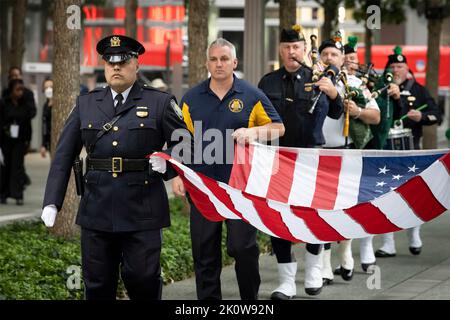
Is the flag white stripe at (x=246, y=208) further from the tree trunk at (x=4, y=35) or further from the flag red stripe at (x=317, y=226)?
the tree trunk at (x=4, y=35)

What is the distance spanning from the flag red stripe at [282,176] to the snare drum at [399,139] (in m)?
3.32

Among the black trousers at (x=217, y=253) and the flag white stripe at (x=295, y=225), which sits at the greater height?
the flag white stripe at (x=295, y=225)

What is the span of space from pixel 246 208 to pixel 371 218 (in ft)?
2.72

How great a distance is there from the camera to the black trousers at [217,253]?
9609 millimetres

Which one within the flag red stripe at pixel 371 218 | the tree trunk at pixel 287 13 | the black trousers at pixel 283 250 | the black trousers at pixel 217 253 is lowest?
the black trousers at pixel 283 250

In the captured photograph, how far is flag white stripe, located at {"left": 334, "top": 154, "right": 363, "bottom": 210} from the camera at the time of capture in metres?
10.1

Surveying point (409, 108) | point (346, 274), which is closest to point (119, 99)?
point (346, 274)

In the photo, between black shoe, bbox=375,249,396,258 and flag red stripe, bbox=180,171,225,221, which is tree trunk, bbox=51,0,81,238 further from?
flag red stripe, bbox=180,171,225,221

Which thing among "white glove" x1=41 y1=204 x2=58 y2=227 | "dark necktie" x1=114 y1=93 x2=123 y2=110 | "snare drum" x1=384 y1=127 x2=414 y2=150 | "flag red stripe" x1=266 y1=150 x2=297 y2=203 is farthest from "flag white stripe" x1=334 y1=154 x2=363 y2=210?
"snare drum" x1=384 y1=127 x2=414 y2=150

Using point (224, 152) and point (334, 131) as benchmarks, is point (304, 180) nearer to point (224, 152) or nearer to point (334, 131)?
point (224, 152)

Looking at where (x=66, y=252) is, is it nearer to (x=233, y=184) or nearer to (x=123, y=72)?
(x=233, y=184)

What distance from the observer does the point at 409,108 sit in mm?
14352

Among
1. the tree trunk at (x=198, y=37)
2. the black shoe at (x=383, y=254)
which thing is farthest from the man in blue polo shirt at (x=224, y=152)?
the tree trunk at (x=198, y=37)

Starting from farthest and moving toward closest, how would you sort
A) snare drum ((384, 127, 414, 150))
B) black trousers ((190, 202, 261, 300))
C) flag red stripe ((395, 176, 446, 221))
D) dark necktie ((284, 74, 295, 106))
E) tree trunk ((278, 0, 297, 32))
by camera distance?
tree trunk ((278, 0, 297, 32)) → snare drum ((384, 127, 414, 150)) → dark necktie ((284, 74, 295, 106)) → black trousers ((190, 202, 261, 300)) → flag red stripe ((395, 176, 446, 221))
